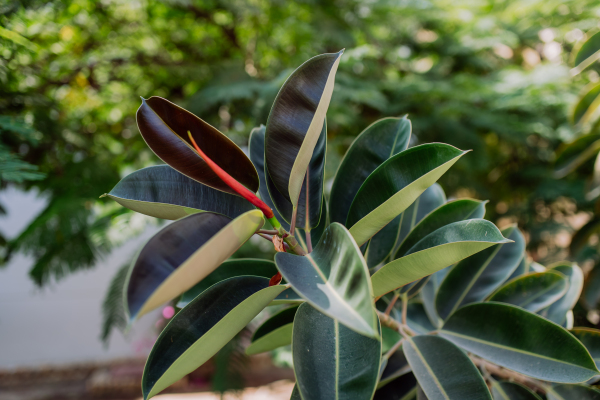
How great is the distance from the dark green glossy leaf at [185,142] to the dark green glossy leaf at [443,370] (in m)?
0.32

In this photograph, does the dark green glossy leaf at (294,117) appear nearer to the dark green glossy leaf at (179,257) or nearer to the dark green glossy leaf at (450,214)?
the dark green glossy leaf at (179,257)

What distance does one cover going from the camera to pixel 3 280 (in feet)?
8.96

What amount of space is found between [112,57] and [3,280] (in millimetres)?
2547

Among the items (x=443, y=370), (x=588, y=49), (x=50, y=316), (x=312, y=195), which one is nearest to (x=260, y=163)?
(x=312, y=195)

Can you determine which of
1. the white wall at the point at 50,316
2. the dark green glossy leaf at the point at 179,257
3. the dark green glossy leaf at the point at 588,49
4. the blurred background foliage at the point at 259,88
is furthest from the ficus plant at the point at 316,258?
the white wall at the point at 50,316

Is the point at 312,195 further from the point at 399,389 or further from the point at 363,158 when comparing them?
the point at 399,389

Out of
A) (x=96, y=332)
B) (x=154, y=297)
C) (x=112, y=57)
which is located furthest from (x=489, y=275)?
(x=96, y=332)

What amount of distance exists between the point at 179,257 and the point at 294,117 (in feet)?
0.63

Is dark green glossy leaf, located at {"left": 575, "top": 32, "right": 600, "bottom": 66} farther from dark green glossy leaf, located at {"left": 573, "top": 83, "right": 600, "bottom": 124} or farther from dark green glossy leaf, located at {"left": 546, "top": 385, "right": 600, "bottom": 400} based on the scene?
dark green glossy leaf, located at {"left": 546, "top": 385, "right": 600, "bottom": 400}

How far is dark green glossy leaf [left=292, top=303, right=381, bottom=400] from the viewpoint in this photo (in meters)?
0.35

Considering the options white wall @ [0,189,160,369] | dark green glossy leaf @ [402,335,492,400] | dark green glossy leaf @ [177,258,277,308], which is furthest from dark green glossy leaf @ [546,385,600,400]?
white wall @ [0,189,160,369]

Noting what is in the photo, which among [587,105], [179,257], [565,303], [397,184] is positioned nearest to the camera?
[179,257]

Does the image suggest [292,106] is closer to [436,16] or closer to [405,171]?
[405,171]

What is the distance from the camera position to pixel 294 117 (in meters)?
0.37
